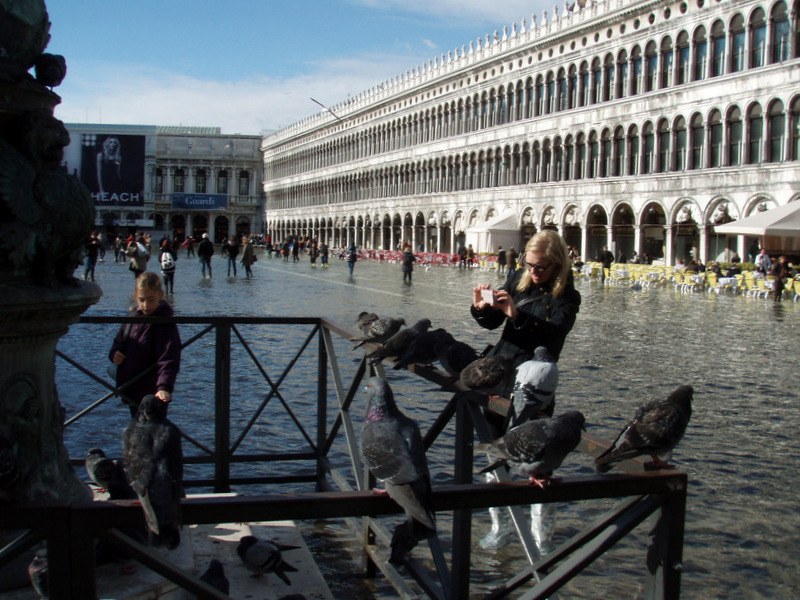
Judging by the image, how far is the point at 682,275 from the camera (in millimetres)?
Result: 25625

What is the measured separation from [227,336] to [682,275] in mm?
22645

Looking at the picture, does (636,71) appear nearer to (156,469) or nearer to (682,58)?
(682,58)

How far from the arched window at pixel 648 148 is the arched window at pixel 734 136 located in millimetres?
4121

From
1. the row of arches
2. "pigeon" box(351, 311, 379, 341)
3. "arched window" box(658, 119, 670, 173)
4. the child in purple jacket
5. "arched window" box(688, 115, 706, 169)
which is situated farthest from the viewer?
"arched window" box(658, 119, 670, 173)

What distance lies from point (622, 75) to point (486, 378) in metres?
36.6

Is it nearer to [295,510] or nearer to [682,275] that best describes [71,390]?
[295,510]

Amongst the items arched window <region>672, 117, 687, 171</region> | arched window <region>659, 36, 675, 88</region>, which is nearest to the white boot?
arched window <region>672, 117, 687, 171</region>

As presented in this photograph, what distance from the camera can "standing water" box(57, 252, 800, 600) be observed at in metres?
3.99

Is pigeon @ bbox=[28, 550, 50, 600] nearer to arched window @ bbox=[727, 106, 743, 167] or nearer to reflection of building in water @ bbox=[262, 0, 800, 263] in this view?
reflection of building in water @ bbox=[262, 0, 800, 263]

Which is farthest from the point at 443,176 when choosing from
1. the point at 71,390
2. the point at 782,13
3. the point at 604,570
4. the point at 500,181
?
the point at 604,570

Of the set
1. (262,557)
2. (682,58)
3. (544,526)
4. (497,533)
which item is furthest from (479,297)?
(682,58)

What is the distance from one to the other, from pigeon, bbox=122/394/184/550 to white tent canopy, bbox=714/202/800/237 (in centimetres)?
1977

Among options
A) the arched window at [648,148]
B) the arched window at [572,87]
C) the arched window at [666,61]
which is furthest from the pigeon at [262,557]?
the arched window at [572,87]

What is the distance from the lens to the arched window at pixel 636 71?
36000 millimetres
